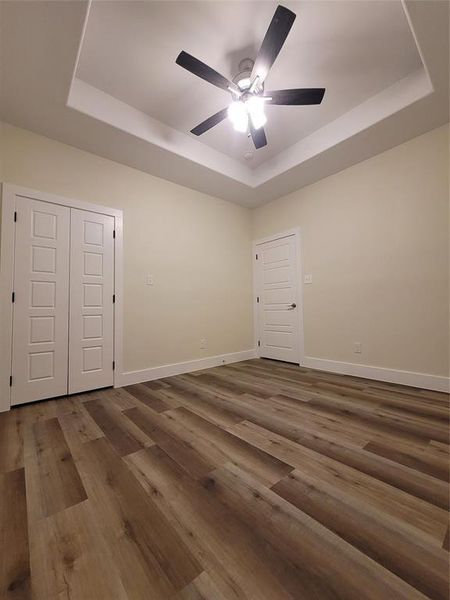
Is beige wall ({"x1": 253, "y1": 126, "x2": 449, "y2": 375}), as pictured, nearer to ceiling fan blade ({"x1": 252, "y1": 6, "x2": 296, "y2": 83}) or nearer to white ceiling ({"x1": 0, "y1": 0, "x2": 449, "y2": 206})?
white ceiling ({"x1": 0, "y1": 0, "x2": 449, "y2": 206})

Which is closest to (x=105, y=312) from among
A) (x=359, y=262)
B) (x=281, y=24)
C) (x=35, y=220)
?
(x=35, y=220)

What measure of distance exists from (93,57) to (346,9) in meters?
2.16

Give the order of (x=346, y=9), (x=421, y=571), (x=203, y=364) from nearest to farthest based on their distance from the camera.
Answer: (x=421, y=571) < (x=346, y=9) < (x=203, y=364)

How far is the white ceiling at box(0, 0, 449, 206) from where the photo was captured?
74.3 inches

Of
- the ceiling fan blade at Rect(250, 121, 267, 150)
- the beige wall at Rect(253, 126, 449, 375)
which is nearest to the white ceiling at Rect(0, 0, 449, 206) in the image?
the beige wall at Rect(253, 126, 449, 375)

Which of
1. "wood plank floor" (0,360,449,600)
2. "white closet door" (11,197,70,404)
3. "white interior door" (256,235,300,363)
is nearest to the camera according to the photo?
"wood plank floor" (0,360,449,600)

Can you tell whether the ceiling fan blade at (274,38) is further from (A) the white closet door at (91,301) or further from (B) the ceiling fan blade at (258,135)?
(A) the white closet door at (91,301)

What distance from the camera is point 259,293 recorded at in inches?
186

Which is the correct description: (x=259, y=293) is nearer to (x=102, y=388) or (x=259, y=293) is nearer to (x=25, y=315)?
(x=102, y=388)

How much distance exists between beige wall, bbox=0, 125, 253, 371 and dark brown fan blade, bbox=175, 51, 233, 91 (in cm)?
177

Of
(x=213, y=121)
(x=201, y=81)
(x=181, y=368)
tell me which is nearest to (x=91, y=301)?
(x=181, y=368)

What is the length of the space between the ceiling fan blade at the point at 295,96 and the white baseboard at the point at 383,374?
3.02m

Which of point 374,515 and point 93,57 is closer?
point 374,515

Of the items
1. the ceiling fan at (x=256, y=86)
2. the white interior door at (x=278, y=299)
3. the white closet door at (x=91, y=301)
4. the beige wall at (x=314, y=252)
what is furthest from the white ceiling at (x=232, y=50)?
the white interior door at (x=278, y=299)
